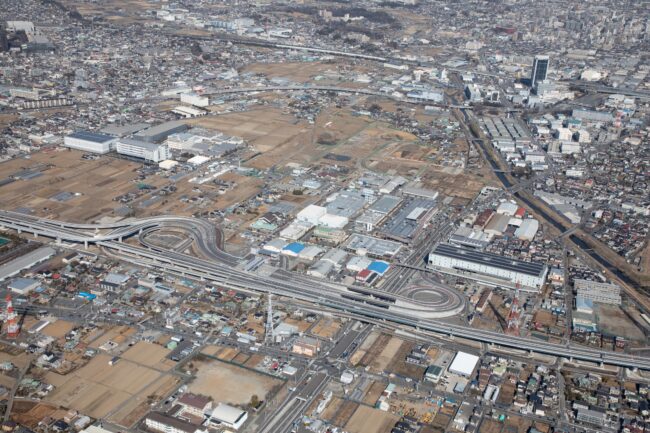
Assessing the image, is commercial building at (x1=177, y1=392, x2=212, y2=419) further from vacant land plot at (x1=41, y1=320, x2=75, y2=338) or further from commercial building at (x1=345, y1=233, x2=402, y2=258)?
commercial building at (x1=345, y1=233, x2=402, y2=258)

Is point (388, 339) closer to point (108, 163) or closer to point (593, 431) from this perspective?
point (593, 431)

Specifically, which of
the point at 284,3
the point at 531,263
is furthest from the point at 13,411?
the point at 284,3

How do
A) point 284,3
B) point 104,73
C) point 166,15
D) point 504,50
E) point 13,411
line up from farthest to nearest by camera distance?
1. point 284,3
2. point 166,15
3. point 504,50
4. point 104,73
5. point 13,411

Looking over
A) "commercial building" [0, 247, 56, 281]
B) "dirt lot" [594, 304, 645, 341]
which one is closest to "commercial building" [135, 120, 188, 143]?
"commercial building" [0, 247, 56, 281]

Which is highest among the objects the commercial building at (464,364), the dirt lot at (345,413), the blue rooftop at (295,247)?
the blue rooftop at (295,247)

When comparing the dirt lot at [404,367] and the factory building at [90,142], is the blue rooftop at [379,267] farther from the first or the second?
the factory building at [90,142]

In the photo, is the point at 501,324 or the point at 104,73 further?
the point at 104,73

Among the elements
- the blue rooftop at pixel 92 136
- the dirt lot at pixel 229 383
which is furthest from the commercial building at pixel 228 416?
the blue rooftop at pixel 92 136
